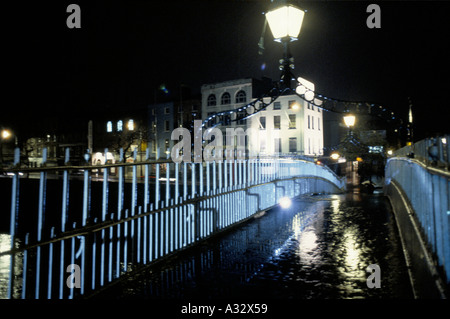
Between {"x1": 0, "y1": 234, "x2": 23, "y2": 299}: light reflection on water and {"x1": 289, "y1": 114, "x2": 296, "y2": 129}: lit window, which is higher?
{"x1": 289, "y1": 114, "x2": 296, "y2": 129}: lit window

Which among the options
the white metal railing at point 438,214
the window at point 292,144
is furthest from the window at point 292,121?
the white metal railing at point 438,214

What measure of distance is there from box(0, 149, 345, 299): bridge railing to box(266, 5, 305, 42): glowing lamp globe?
3.18 meters

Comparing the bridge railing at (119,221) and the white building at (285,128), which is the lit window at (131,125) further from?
the bridge railing at (119,221)

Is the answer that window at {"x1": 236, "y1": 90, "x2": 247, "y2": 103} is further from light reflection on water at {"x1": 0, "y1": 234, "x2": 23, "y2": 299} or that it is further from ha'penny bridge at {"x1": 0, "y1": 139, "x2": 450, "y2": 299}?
light reflection on water at {"x1": 0, "y1": 234, "x2": 23, "y2": 299}

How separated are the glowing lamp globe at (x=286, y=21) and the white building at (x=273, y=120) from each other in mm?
38699

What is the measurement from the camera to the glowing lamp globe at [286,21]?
23.1 feet

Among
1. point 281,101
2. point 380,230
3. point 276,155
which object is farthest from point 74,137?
point 380,230

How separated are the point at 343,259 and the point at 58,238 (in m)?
4.31

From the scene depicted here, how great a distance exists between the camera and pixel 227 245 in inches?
278

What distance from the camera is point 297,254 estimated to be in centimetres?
618

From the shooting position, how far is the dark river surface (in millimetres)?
4453

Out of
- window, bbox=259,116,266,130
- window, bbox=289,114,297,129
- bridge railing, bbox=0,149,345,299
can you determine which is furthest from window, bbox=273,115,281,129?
bridge railing, bbox=0,149,345,299

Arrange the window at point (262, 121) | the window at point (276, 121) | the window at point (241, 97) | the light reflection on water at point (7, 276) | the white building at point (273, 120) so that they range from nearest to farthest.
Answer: the light reflection on water at point (7, 276) < the white building at point (273, 120) < the window at point (276, 121) < the window at point (262, 121) < the window at point (241, 97)

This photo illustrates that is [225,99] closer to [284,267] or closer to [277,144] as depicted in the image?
[277,144]
